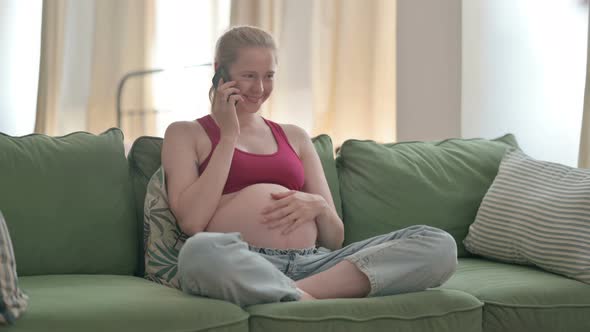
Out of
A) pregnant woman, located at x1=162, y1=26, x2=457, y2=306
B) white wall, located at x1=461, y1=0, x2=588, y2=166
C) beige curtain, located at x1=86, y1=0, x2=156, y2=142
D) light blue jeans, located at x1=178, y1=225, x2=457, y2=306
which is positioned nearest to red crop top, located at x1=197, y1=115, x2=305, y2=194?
pregnant woman, located at x1=162, y1=26, x2=457, y2=306

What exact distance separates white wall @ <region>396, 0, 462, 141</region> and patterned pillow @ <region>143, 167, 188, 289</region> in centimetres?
195

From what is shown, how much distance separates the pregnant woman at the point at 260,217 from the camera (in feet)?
6.26

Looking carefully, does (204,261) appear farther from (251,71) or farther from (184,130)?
(251,71)

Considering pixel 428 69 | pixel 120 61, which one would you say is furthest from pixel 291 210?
pixel 428 69

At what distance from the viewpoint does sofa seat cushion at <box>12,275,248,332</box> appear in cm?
168

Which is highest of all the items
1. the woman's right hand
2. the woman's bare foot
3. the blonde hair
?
the blonde hair

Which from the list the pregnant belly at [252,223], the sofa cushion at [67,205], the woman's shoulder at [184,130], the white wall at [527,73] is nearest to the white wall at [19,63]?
the sofa cushion at [67,205]

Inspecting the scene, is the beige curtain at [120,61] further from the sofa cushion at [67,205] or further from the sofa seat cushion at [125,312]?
the sofa seat cushion at [125,312]

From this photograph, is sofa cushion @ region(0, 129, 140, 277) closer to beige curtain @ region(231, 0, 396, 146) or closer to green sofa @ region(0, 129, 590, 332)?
green sofa @ region(0, 129, 590, 332)

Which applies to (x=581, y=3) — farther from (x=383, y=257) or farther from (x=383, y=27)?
(x=383, y=257)

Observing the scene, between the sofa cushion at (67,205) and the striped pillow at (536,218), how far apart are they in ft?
3.55

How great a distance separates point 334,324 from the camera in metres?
1.86

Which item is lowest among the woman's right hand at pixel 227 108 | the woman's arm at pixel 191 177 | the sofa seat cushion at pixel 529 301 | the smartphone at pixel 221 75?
the sofa seat cushion at pixel 529 301

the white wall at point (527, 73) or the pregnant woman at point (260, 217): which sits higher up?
the white wall at point (527, 73)
